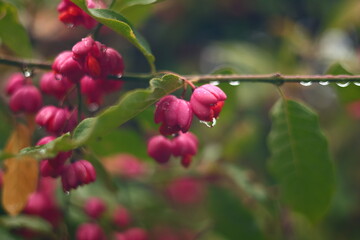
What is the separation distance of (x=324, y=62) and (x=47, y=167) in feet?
7.77

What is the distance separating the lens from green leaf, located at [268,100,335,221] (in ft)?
4.71

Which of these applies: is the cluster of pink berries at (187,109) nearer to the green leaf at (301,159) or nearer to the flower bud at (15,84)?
the green leaf at (301,159)

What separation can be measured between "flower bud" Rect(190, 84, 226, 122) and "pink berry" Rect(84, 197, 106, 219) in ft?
2.95

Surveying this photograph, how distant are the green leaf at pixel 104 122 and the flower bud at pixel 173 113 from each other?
0.06 m

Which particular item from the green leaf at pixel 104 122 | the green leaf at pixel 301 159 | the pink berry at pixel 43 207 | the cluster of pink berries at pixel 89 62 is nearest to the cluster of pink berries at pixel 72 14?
the cluster of pink berries at pixel 89 62

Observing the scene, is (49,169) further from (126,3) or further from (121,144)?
(121,144)

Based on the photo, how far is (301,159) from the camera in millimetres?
1500

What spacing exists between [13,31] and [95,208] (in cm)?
73

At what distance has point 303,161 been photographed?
1503 millimetres

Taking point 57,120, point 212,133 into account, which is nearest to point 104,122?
point 57,120

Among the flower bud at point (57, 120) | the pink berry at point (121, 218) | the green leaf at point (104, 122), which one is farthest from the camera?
the pink berry at point (121, 218)

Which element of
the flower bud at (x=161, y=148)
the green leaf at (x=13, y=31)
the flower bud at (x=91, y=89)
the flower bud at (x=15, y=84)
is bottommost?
the flower bud at (x=15, y=84)

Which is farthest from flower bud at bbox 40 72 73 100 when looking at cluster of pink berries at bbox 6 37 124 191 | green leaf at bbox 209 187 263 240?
green leaf at bbox 209 187 263 240

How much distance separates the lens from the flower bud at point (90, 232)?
175 centimetres
